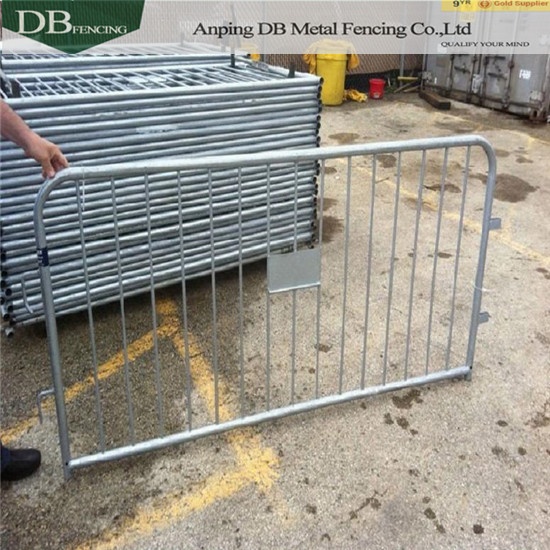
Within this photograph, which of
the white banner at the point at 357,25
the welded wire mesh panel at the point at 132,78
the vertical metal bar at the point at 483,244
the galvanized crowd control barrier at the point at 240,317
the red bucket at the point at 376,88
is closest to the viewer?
A: the galvanized crowd control barrier at the point at 240,317

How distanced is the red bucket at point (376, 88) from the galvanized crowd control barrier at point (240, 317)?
6809mm

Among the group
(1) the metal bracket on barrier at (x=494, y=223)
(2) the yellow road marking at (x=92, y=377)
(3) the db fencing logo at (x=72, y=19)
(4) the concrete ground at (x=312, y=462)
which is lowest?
(4) the concrete ground at (x=312, y=462)

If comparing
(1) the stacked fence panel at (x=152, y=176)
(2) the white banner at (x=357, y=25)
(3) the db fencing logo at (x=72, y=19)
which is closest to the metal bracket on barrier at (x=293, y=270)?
(1) the stacked fence panel at (x=152, y=176)

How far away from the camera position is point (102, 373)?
3264 millimetres

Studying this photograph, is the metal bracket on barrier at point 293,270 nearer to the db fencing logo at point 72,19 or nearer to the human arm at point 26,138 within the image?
the human arm at point 26,138

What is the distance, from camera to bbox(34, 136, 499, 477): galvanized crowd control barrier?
261 cm

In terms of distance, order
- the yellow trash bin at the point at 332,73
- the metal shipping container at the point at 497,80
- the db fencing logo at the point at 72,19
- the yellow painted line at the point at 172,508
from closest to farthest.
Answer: the yellow painted line at the point at 172,508 → the metal shipping container at the point at 497,80 → the db fencing logo at the point at 72,19 → the yellow trash bin at the point at 332,73

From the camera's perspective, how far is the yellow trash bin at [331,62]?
10.3 meters

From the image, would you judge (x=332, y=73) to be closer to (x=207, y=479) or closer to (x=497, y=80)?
(x=497, y=80)

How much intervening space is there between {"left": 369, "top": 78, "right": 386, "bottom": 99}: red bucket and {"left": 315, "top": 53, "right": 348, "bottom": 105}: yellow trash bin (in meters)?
0.82

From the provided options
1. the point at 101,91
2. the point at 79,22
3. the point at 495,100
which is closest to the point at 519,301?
the point at 101,91

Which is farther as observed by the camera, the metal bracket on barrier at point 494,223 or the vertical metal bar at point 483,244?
the metal bracket on barrier at point 494,223

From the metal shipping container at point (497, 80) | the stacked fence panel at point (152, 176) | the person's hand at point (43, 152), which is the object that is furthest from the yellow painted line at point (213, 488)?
the metal shipping container at point (497, 80)

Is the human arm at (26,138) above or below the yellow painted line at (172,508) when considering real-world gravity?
above
